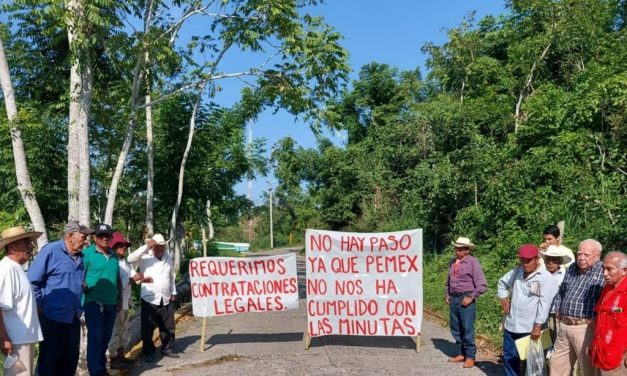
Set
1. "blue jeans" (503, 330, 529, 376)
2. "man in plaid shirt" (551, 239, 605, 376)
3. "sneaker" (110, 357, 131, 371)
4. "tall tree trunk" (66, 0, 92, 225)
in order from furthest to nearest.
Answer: "tall tree trunk" (66, 0, 92, 225) → "sneaker" (110, 357, 131, 371) → "blue jeans" (503, 330, 529, 376) → "man in plaid shirt" (551, 239, 605, 376)

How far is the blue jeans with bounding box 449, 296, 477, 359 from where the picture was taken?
784cm

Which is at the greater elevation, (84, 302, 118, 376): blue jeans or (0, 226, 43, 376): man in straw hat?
(0, 226, 43, 376): man in straw hat

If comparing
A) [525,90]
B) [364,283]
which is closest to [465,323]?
[364,283]

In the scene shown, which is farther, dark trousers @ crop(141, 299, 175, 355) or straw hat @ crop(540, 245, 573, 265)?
dark trousers @ crop(141, 299, 175, 355)

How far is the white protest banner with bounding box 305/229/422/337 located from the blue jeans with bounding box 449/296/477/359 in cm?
78

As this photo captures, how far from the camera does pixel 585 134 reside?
15.6 metres

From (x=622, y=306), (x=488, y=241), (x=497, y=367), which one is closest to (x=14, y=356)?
(x=622, y=306)

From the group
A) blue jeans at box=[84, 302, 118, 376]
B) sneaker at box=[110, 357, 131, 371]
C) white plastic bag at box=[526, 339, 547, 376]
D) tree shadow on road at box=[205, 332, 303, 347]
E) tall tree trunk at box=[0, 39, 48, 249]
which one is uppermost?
tall tree trunk at box=[0, 39, 48, 249]

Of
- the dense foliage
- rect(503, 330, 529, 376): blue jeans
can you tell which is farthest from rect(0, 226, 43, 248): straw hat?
the dense foliage

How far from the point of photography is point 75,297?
5.97 meters

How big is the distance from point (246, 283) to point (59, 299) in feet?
12.2

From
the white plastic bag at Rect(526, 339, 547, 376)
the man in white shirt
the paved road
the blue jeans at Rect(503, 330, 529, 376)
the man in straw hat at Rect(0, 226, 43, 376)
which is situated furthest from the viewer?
the man in white shirt

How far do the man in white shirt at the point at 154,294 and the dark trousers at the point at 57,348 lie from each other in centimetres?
218

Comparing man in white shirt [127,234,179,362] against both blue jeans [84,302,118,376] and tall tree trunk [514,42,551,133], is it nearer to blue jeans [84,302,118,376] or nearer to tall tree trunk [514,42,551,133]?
blue jeans [84,302,118,376]
